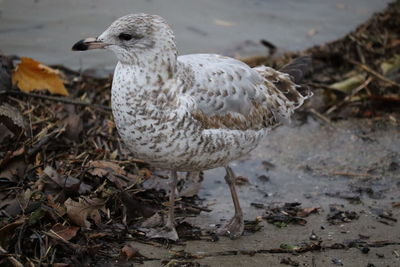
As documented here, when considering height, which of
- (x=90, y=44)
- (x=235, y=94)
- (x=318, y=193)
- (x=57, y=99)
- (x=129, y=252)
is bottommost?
(x=318, y=193)

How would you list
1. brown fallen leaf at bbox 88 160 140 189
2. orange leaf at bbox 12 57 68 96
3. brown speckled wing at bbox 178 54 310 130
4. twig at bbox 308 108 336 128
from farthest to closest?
twig at bbox 308 108 336 128 < orange leaf at bbox 12 57 68 96 < brown fallen leaf at bbox 88 160 140 189 < brown speckled wing at bbox 178 54 310 130

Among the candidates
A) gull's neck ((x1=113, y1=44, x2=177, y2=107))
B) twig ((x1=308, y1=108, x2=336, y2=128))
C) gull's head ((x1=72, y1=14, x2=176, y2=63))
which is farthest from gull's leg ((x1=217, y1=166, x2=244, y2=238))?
twig ((x1=308, y1=108, x2=336, y2=128))

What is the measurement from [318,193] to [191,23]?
3675 mm

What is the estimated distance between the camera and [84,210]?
4.66 m

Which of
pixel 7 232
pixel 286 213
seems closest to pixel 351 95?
pixel 286 213

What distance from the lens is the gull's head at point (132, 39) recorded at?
15.1 ft

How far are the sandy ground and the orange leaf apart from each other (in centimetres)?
177

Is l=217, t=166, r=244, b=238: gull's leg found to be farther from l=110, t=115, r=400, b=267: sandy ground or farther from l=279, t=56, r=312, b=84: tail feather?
l=279, t=56, r=312, b=84: tail feather

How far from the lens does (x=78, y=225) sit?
15.0 ft

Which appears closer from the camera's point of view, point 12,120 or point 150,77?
point 150,77

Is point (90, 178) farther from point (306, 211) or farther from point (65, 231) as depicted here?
point (306, 211)

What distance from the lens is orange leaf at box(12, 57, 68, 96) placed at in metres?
6.32

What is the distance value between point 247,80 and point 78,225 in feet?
5.87

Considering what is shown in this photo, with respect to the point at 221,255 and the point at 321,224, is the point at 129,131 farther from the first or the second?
the point at 321,224
